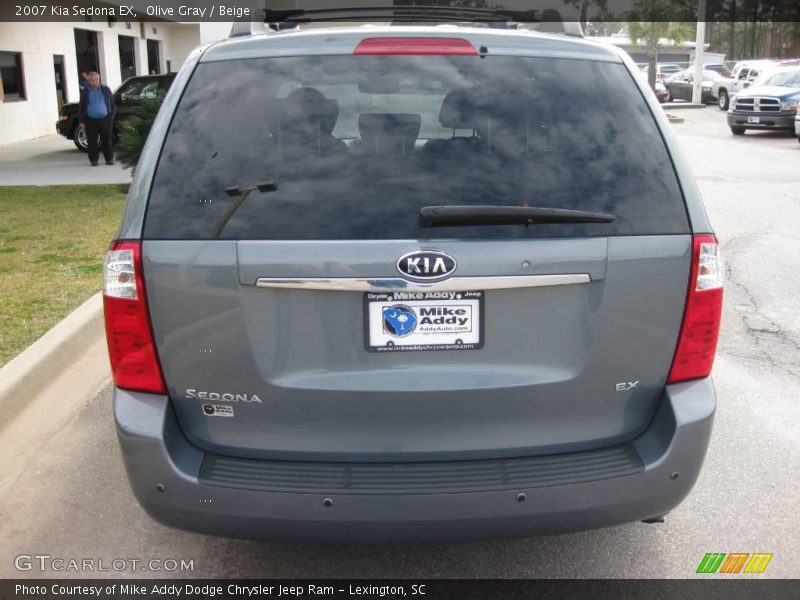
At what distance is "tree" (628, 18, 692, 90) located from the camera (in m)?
48.4

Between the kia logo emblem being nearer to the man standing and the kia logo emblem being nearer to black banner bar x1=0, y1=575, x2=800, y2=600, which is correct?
black banner bar x1=0, y1=575, x2=800, y2=600

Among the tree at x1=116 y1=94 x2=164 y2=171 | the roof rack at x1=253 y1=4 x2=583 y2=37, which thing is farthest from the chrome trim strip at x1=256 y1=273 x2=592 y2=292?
the tree at x1=116 y1=94 x2=164 y2=171

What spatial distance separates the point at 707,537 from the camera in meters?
3.51

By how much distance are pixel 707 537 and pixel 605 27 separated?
93.0m

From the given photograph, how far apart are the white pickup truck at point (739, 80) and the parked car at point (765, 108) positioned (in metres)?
9.32

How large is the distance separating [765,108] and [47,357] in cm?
2336

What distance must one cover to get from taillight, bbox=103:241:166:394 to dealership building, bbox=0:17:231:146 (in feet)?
65.0

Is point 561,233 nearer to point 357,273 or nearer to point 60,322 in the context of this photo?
point 357,273

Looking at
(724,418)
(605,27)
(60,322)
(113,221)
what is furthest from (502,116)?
(605,27)

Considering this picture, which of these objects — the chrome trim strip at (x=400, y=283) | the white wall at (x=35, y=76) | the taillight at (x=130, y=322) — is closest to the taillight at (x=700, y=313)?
the chrome trim strip at (x=400, y=283)

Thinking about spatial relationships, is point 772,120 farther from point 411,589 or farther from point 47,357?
point 411,589

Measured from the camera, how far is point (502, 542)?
3490mm

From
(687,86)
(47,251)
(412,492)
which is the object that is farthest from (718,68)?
(412,492)

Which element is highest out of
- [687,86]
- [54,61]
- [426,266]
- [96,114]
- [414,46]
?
[414,46]
